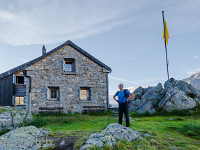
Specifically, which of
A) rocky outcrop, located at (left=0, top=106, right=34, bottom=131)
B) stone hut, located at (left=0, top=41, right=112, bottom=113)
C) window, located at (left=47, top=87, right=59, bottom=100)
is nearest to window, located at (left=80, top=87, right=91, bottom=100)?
stone hut, located at (left=0, top=41, right=112, bottom=113)

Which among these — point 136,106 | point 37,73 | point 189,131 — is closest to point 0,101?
point 37,73

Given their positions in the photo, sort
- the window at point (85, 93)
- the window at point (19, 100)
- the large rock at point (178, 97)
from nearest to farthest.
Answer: the large rock at point (178, 97), the window at point (85, 93), the window at point (19, 100)

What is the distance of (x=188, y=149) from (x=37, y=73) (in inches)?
492

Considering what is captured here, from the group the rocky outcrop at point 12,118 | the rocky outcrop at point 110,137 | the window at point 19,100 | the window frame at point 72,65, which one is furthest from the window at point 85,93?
the rocky outcrop at point 110,137

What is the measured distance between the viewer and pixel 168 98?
44.5 ft

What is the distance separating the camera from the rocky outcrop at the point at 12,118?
8266 millimetres

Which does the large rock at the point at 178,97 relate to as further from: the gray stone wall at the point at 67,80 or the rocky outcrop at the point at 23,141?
the rocky outcrop at the point at 23,141

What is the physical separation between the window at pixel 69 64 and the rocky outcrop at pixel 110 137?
11068mm

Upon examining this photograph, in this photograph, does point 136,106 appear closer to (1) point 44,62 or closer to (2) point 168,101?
(2) point 168,101

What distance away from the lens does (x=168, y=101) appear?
13227mm

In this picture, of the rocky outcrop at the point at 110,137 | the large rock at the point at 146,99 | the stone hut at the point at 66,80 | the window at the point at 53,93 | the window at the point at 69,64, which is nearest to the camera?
the rocky outcrop at the point at 110,137

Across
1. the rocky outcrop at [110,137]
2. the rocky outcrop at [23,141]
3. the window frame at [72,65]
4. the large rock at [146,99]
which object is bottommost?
the rocky outcrop at [23,141]

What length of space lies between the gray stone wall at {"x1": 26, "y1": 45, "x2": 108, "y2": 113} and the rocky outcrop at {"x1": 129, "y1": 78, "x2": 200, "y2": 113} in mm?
3289

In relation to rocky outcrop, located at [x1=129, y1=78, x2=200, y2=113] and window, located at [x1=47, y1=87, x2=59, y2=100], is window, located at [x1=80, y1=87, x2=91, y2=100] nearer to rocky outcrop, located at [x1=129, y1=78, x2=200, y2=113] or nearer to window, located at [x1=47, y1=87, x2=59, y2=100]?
window, located at [x1=47, y1=87, x2=59, y2=100]
